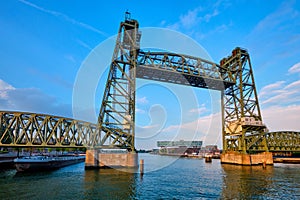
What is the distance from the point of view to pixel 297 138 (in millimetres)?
76250

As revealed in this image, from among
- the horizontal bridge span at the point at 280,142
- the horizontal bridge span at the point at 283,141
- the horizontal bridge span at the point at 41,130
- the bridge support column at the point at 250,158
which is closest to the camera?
the horizontal bridge span at the point at 41,130

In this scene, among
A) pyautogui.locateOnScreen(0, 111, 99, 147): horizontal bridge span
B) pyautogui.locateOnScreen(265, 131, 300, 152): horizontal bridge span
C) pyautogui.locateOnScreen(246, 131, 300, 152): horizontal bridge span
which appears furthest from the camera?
pyautogui.locateOnScreen(265, 131, 300, 152): horizontal bridge span

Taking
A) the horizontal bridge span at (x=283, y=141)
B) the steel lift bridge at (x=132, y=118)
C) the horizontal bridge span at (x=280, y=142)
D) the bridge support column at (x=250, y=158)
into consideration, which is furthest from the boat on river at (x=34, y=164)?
the horizontal bridge span at (x=283, y=141)

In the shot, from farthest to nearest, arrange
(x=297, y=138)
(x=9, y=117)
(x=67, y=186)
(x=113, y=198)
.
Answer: (x=297, y=138), (x=9, y=117), (x=67, y=186), (x=113, y=198)

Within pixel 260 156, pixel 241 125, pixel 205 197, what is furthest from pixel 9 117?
pixel 260 156

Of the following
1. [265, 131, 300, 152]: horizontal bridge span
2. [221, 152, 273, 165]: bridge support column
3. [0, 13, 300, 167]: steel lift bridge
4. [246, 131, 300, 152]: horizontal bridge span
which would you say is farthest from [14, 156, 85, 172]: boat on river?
[265, 131, 300, 152]: horizontal bridge span

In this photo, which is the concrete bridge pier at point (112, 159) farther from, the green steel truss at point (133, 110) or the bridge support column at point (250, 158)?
the bridge support column at point (250, 158)

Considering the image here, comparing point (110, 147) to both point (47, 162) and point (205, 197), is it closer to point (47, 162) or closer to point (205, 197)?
point (47, 162)

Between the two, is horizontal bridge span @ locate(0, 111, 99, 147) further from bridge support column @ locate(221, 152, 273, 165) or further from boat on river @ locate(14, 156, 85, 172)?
bridge support column @ locate(221, 152, 273, 165)

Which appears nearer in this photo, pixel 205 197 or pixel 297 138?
pixel 205 197

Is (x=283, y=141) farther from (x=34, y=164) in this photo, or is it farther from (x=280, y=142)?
(x=34, y=164)

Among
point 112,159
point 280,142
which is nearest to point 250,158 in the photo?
point 280,142

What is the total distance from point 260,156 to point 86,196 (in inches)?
2017

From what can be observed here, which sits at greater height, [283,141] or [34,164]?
[283,141]
